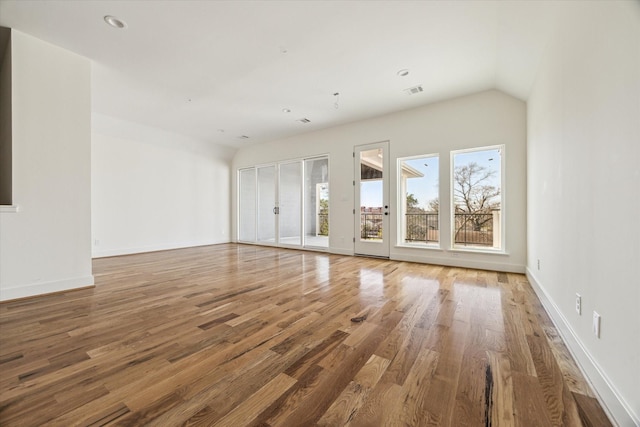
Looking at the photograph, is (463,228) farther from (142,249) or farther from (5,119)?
(142,249)

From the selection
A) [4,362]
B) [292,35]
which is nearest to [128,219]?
[4,362]

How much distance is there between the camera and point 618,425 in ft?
3.74

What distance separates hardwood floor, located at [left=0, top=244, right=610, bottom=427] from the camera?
3.97 ft

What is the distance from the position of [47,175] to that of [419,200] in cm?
563

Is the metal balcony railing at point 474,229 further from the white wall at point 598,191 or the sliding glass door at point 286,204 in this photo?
the sliding glass door at point 286,204

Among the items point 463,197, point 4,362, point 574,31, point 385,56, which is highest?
point 385,56

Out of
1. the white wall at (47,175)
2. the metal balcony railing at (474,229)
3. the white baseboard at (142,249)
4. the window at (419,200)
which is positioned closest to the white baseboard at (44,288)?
the white wall at (47,175)

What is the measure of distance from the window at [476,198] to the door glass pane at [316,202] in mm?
2781

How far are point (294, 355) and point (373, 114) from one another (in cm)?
475

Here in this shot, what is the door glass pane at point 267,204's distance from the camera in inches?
286

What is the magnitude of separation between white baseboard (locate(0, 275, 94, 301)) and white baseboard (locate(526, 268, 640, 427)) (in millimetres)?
4830

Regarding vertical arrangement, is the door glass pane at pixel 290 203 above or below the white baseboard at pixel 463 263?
above

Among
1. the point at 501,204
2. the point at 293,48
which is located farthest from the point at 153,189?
the point at 501,204

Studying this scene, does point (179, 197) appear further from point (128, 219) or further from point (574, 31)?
point (574, 31)
